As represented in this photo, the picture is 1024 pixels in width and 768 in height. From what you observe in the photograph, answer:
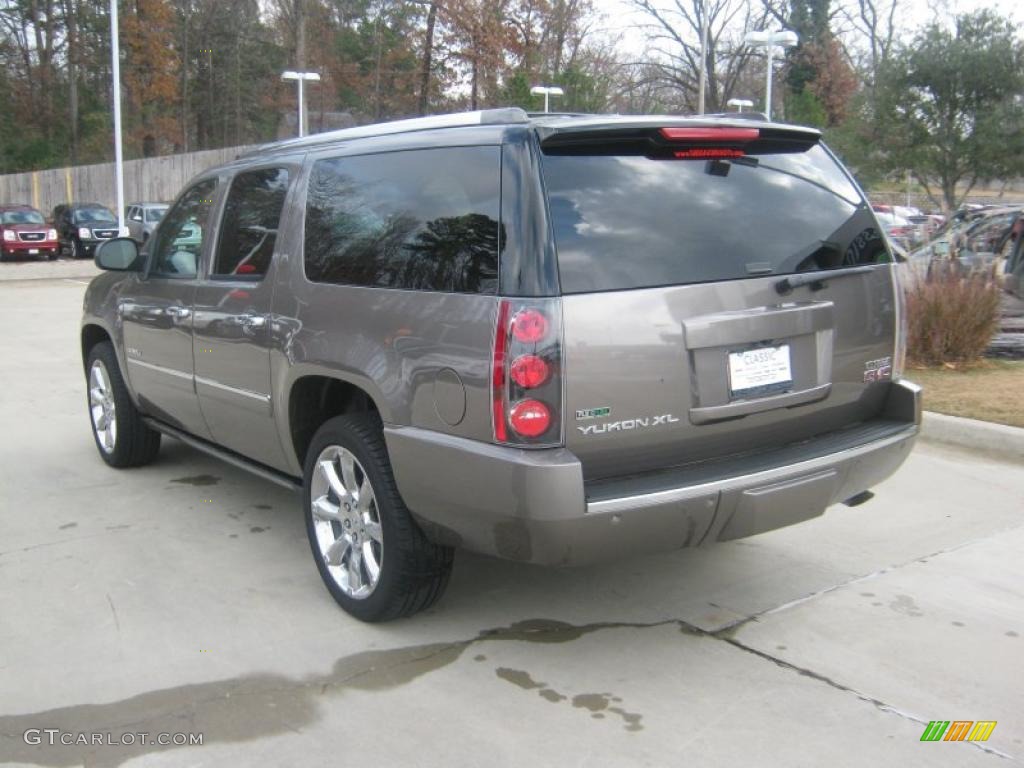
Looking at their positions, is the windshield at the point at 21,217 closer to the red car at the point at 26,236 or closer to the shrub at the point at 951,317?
the red car at the point at 26,236

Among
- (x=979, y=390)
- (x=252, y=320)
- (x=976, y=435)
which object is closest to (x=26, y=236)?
(x=979, y=390)

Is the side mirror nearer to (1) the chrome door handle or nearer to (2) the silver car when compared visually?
→ (1) the chrome door handle

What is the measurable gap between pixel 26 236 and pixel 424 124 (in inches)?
1142

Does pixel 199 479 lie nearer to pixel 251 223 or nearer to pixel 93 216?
pixel 251 223

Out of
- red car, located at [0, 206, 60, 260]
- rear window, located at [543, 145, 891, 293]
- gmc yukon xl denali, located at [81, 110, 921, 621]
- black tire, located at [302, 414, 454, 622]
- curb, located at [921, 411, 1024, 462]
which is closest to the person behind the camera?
gmc yukon xl denali, located at [81, 110, 921, 621]

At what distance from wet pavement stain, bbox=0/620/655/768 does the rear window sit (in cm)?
151

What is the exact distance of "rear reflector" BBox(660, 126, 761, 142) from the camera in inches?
141

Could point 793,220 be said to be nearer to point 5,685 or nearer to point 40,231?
point 5,685

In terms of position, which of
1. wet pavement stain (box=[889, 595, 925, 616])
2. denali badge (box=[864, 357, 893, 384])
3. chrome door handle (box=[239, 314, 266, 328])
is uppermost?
chrome door handle (box=[239, 314, 266, 328])

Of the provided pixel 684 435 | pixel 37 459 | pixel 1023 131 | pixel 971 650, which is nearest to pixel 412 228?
pixel 684 435

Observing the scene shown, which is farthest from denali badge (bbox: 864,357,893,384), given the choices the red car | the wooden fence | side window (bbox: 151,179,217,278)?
the wooden fence

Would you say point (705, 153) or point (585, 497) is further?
point (705, 153)

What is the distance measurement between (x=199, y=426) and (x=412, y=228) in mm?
2117

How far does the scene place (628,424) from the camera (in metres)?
3.36
